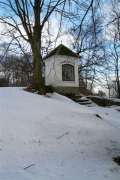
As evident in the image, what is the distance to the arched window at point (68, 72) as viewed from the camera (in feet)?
76.7

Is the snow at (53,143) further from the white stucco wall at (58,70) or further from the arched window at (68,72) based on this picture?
the arched window at (68,72)

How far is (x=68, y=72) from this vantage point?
Answer: 77.7 ft

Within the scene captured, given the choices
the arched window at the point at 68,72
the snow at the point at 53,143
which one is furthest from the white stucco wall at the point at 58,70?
the snow at the point at 53,143

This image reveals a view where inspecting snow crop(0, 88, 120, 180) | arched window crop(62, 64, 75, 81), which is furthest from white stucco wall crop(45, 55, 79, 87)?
snow crop(0, 88, 120, 180)

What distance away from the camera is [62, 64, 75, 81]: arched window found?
2338cm

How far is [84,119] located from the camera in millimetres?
10258

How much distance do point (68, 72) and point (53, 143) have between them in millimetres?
15899

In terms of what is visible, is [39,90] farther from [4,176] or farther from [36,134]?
[4,176]

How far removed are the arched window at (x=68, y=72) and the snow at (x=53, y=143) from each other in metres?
12.0

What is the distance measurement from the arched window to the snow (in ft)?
39.2

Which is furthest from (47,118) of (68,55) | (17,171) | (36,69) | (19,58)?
(19,58)

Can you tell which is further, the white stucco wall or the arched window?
the arched window

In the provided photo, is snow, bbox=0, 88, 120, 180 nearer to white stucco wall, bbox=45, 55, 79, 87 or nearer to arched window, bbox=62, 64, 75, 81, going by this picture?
white stucco wall, bbox=45, 55, 79, 87

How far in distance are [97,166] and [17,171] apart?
6.93ft
